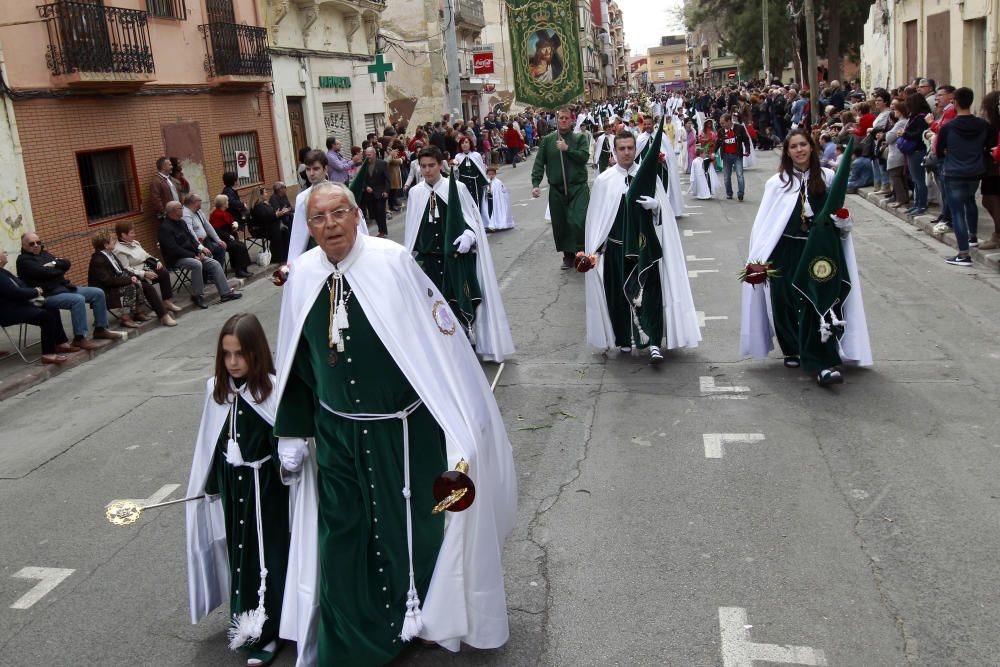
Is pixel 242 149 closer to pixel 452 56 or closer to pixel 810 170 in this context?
pixel 452 56

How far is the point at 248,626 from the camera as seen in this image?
4207mm

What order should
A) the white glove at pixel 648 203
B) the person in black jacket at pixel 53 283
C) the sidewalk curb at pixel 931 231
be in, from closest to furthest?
1. the white glove at pixel 648 203
2. the person in black jacket at pixel 53 283
3. the sidewalk curb at pixel 931 231

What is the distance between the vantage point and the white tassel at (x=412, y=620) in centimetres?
393

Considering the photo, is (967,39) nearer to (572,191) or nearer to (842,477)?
(572,191)

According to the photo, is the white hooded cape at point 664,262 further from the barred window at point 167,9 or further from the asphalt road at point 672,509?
the barred window at point 167,9

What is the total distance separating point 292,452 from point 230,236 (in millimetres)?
12713

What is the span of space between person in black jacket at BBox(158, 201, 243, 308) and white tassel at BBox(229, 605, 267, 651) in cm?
1024

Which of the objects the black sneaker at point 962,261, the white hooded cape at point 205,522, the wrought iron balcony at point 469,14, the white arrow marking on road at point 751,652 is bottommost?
the white arrow marking on road at point 751,652

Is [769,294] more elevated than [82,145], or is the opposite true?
[82,145]

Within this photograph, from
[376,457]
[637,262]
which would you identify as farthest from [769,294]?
[376,457]

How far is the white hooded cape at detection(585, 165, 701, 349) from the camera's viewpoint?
27.9ft

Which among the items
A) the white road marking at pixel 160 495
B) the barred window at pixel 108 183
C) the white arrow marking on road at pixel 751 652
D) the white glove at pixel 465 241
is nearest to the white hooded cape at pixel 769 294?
the white glove at pixel 465 241

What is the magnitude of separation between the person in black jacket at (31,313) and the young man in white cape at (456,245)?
14.8 feet

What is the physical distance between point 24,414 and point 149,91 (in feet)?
34.1
